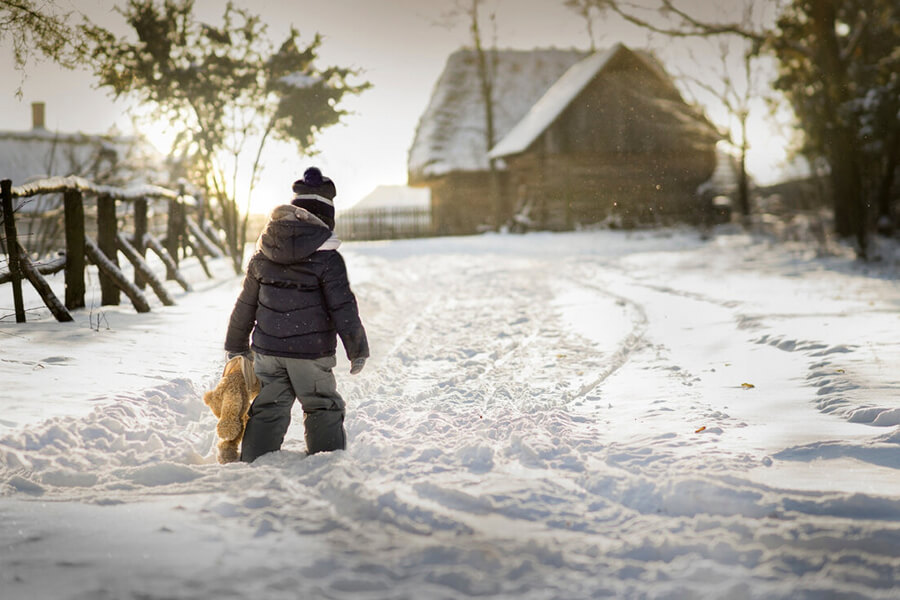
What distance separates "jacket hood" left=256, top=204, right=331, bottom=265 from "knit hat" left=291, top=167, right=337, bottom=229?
128 mm

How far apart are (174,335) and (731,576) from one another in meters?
5.65

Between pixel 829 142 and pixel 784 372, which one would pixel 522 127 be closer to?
pixel 829 142

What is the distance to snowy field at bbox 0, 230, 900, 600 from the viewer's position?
99.2 inches

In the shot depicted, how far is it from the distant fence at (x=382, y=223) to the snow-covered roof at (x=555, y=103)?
494cm

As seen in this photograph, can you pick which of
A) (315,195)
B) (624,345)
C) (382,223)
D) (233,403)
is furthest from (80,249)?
(382,223)

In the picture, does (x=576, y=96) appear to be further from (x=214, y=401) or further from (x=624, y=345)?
(x=214, y=401)

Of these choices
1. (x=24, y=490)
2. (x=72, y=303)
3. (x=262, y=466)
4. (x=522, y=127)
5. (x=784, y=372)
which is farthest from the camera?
(x=522, y=127)

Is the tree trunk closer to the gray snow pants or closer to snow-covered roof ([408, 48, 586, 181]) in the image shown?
the gray snow pants

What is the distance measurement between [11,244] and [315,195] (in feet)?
12.9

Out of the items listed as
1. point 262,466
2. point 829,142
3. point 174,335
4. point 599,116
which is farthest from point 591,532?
point 599,116

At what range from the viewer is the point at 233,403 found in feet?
13.3

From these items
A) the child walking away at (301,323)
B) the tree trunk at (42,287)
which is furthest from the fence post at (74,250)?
the child walking away at (301,323)

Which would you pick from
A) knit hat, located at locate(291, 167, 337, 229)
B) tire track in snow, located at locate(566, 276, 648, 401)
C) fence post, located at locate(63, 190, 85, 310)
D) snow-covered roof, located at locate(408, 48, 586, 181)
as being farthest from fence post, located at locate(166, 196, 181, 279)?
snow-covered roof, located at locate(408, 48, 586, 181)

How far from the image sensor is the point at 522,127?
30234 millimetres
